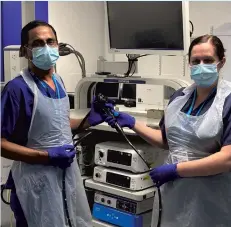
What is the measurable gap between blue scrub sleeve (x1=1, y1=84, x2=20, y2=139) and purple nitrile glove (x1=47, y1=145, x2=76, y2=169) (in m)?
0.20

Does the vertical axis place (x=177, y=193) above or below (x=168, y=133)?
below

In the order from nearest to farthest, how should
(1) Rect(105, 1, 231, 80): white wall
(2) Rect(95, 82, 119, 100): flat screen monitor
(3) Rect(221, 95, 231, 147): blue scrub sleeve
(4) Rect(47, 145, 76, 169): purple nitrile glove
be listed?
(3) Rect(221, 95, 231, 147): blue scrub sleeve < (4) Rect(47, 145, 76, 169): purple nitrile glove < (2) Rect(95, 82, 119, 100): flat screen monitor < (1) Rect(105, 1, 231, 80): white wall

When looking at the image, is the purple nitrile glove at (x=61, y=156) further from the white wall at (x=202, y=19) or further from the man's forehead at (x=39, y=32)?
the white wall at (x=202, y=19)

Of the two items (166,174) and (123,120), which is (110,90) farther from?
(166,174)

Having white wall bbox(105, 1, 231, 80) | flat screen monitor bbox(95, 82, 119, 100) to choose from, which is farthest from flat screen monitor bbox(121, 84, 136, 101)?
white wall bbox(105, 1, 231, 80)

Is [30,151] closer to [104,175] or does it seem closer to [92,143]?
[104,175]

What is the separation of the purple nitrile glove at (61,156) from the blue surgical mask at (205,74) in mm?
645

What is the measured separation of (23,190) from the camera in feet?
5.86

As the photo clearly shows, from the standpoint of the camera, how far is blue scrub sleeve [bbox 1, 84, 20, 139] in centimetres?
167

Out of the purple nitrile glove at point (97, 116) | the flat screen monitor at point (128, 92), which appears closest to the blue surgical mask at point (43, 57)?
the purple nitrile glove at point (97, 116)

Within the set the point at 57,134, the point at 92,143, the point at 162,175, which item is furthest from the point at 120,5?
the point at 162,175

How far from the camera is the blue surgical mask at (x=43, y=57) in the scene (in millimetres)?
1800

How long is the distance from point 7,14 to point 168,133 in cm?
213

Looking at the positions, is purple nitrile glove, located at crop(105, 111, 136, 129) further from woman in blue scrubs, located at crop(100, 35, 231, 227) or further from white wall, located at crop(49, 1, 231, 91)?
white wall, located at crop(49, 1, 231, 91)
